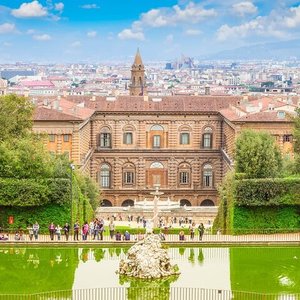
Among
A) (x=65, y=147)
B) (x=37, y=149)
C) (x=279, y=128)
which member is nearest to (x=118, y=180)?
(x=65, y=147)

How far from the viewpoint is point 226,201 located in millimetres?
58719

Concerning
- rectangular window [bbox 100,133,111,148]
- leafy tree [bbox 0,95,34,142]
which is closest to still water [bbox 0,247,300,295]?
leafy tree [bbox 0,95,34,142]

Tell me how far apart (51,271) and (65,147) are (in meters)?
42.3

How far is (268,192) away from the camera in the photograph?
55.3 m

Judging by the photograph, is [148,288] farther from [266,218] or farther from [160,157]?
[160,157]

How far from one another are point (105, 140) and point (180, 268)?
177ft

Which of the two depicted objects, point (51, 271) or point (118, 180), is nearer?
point (51, 271)

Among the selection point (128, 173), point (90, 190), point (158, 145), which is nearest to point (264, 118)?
point (158, 145)

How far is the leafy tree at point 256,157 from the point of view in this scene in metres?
59.6

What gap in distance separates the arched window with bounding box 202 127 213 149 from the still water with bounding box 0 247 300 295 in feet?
156

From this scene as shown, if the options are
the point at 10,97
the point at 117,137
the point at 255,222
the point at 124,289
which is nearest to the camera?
the point at 124,289

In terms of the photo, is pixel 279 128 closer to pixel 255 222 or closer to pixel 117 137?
pixel 117 137

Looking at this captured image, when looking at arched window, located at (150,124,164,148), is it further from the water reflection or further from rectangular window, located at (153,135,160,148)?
the water reflection

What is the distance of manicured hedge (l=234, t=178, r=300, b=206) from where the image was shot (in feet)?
181
